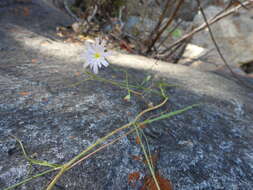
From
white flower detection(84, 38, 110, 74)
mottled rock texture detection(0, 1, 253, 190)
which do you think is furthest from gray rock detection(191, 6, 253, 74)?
white flower detection(84, 38, 110, 74)

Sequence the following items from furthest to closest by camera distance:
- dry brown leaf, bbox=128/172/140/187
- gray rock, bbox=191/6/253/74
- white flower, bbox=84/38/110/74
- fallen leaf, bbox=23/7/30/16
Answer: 1. gray rock, bbox=191/6/253/74
2. fallen leaf, bbox=23/7/30/16
3. white flower, bbox=84/38/110/74
4. dry brown leaf, bbox=128/172/140/187

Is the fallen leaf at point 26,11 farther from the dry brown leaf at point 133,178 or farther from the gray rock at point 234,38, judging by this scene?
the gray rock at point 234,38

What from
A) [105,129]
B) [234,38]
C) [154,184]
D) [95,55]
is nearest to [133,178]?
[154,184]

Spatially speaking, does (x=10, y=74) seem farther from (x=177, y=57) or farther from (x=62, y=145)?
(x=177, y=57)

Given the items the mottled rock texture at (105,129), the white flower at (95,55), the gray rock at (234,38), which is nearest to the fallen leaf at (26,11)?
the mottled rock texture at (105,129)

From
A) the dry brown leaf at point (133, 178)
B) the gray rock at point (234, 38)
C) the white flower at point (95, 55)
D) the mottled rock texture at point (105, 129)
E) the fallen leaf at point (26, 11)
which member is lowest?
the dry brown leaf at point (133, 178)

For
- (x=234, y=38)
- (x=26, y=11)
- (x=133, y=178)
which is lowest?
(x=133, y=178)

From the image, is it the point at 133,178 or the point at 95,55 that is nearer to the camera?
the point at 133,178

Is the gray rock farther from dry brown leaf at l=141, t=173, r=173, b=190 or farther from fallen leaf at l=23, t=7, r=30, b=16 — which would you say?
dry brown leaf at l=141, t=173, r=173, b=190

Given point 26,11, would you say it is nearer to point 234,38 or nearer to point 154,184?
point 154,184
